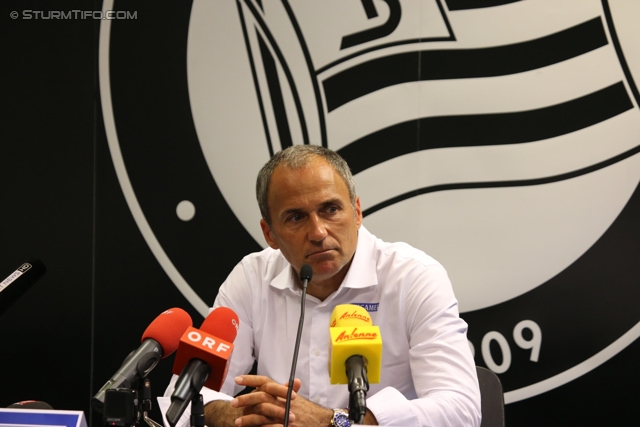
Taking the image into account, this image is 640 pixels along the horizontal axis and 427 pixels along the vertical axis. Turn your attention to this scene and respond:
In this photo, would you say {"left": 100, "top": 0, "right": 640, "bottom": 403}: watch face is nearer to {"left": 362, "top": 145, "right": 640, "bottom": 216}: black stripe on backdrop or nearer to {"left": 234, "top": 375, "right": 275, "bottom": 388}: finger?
{"left": 362, "top": 145, "right": 640, "bottom": 216}: black stripe on backdrop

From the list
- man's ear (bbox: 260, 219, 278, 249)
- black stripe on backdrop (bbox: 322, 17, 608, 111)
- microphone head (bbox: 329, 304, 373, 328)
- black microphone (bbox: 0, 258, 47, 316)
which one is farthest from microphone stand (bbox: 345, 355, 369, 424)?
black stripe on backdrop (bbox: 322, 17, 608, 111)

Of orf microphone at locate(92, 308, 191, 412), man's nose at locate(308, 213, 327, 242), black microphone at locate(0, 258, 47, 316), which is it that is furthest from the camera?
man's nose at locate(308, 213, 327, 242)

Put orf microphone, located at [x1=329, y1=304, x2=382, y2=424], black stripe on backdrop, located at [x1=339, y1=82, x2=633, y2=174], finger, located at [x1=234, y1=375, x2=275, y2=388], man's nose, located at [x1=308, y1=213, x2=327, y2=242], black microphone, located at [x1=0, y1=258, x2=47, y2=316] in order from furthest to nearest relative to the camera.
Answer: black stripe on backdrop, located at [x1=339, y1=82, x2=633, y2=174]
man's nose, located at [x1=308, y1=213, x2=327, y2=242]
black microphone, located at [x1=0, y1=258, x2=47, y2=316]
finger, located at [x1=234, y1=375, x2=275, y2=388]
orf microphone, located at [x1=329, y1=304, x2=382, y2=424]

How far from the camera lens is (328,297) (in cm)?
301

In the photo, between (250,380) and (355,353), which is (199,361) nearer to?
(355,353)

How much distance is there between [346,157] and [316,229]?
52.4 inches

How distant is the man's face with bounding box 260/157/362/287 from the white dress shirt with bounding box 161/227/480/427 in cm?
18

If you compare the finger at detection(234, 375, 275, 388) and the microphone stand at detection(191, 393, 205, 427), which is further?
the finger at detection(234, 375, 275, 388)

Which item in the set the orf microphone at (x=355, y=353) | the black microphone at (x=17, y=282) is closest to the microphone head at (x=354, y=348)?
the orf microphone at (x=355, y=353)

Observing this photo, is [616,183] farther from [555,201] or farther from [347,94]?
A: [347,94]

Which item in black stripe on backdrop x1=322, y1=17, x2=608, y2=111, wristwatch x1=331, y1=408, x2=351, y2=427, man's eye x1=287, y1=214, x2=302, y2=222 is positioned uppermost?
black stripe on backdrop x1=322, y1=17, x2=608, y2=111

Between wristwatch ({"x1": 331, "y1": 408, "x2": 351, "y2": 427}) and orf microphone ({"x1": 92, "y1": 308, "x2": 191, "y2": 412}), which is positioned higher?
orf microphone ({"x1": 92, "y1": 308, "x2": 191, "y2": 412})

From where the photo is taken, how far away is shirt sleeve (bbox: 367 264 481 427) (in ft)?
7.90

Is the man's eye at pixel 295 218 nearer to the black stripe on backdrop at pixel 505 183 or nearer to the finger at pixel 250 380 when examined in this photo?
the finger at pixel 250 380
